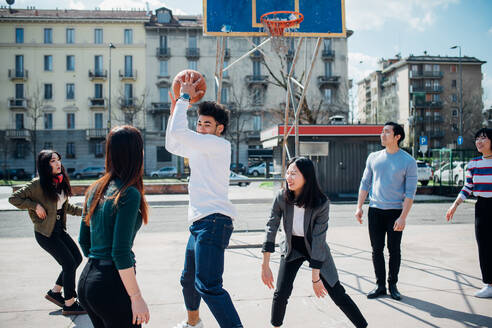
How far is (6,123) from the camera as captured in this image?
4566cm

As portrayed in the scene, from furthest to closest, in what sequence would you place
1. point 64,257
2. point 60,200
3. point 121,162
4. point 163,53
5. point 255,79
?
point 255,79 < point 163,53 < point 60,200 < point 64,257 < point 121,162

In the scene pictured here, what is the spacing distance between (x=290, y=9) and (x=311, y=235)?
6114 mm

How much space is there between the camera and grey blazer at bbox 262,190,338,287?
3.06 m

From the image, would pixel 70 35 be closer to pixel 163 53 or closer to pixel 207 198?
pixel 163 53

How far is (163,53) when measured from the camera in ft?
152

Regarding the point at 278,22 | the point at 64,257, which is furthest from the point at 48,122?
the point at 64,257

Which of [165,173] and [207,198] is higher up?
[207,198]

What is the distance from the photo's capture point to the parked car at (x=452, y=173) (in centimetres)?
1905

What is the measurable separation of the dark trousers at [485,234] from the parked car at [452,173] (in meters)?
15.5

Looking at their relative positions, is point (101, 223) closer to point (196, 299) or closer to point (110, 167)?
point (110, 167)

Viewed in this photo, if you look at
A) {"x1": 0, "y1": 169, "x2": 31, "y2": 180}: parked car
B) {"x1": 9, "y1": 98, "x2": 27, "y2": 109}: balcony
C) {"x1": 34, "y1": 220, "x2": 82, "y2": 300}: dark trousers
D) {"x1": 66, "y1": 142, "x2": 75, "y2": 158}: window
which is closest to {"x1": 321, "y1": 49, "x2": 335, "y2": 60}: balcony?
{"x1": 66, "y1": 142, "x2": 75, "y2": 158}: window

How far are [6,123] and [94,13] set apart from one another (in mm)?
16444

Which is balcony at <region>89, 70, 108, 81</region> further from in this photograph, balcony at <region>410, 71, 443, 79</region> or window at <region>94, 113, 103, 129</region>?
balcony at <region>410, 71, 443, 79</region>

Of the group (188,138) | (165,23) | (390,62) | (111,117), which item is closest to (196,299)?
(188,138)
